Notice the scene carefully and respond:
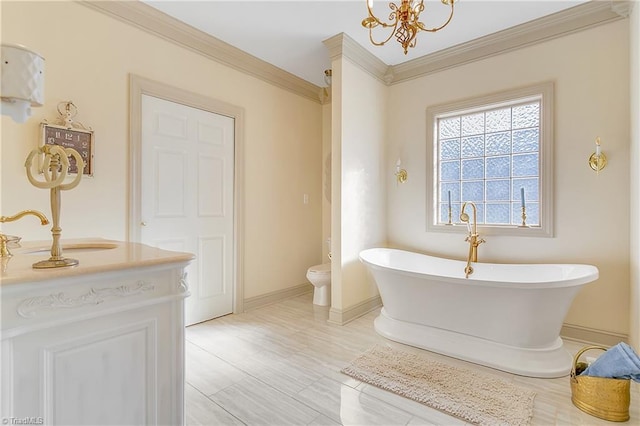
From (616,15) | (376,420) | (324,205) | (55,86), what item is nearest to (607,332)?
(376,420)

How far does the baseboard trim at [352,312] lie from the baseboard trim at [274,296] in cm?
84

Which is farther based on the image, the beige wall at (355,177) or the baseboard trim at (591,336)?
the beige wall at (355,177)

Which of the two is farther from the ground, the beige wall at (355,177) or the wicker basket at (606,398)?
the beige wall at (355,177)

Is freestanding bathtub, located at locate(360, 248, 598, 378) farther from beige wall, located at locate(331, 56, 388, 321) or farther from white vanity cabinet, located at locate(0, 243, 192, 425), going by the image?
white vanity cabinet, located at locate(0, 243, 192, 425)

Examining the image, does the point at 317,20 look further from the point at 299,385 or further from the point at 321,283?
the point at 299,385

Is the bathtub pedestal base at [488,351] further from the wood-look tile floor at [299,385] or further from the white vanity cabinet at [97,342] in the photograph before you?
the white vanity cabinet at [97,342]

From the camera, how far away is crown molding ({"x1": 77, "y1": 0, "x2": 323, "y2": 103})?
2340 mm

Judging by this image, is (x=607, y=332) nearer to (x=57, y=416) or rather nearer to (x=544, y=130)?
(x=544, y=130)

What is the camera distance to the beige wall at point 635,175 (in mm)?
2064

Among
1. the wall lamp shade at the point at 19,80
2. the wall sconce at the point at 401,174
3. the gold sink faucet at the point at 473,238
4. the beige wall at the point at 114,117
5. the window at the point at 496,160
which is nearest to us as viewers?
the wall lamp shade at the point at 19,80

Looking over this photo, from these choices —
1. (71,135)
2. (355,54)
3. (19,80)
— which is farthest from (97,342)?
(355,54)

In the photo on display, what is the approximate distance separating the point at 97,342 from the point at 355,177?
252cm

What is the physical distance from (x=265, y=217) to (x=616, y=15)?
3476mm

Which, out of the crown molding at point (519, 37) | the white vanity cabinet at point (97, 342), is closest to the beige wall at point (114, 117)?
the white vanity cabinet at point (97, 342)
